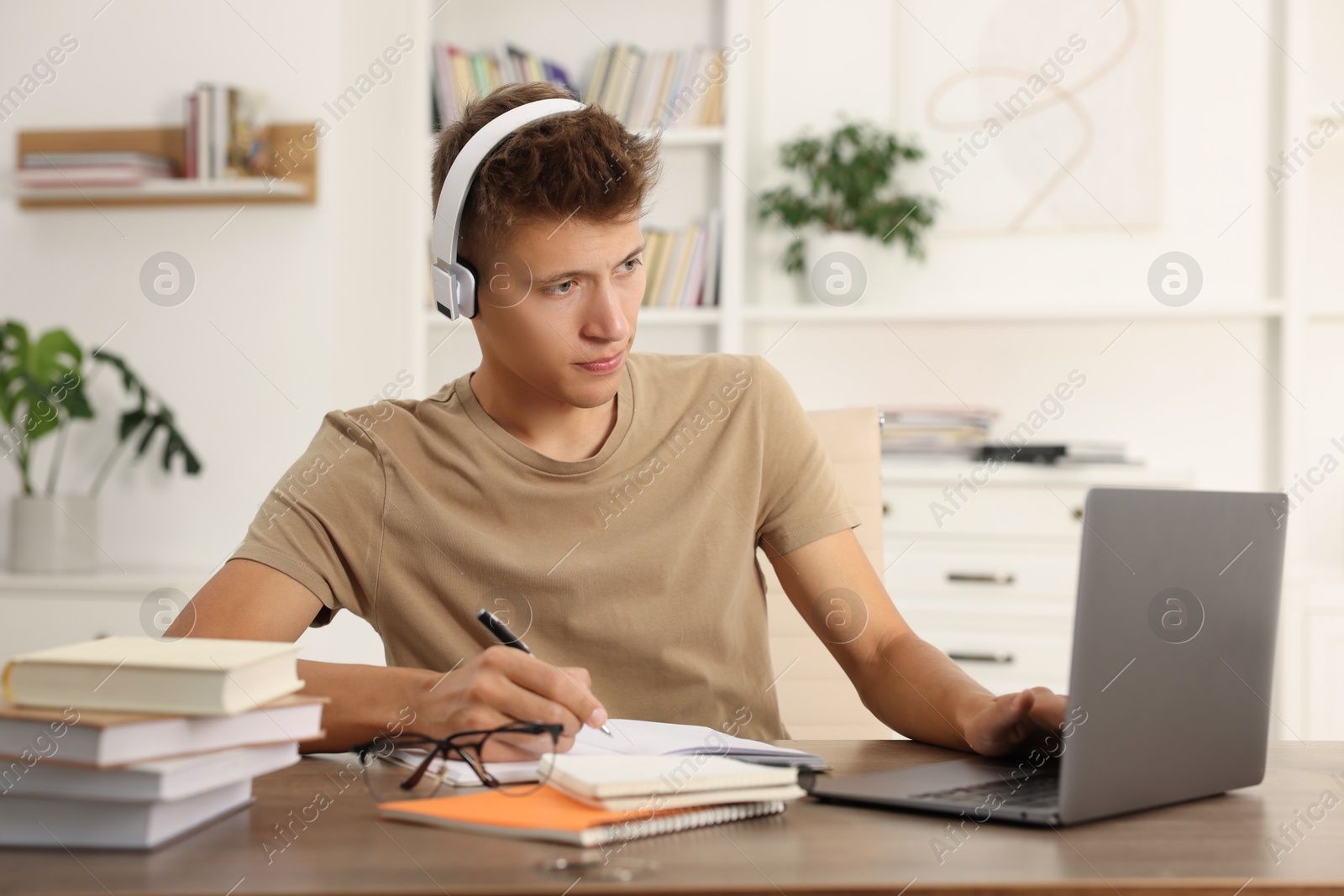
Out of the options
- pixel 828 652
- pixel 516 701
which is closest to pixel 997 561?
pixel 828 652

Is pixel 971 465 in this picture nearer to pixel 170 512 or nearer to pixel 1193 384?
pixel 1193 384

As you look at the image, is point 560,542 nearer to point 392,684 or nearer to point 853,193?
point 392,684

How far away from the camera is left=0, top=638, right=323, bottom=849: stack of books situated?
0.69 metres

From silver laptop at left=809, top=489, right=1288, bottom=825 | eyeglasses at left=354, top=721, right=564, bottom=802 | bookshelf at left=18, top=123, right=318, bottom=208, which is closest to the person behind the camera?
silver laptop at left=809, top=489, right=1288, bottom=825

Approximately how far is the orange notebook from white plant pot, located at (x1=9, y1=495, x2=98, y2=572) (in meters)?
2.47

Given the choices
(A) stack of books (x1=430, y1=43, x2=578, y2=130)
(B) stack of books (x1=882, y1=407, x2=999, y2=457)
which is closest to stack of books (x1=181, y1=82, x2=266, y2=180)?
(A) stack of books (x1=430, y1=43, x2=578, y2=130)

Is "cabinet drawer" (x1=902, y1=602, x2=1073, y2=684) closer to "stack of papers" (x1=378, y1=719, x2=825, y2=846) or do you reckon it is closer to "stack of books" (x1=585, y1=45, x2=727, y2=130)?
"stack of books" (x1=585, y1=45, x2=727, y2=130)

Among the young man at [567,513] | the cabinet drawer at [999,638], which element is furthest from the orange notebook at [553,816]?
the cabinet drawer at [999,638]

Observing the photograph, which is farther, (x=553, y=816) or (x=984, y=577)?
(x=984, y=577)

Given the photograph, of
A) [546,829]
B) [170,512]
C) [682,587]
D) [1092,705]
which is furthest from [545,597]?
[170,512]

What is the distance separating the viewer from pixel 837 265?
9.76 ft

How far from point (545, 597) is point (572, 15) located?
237 cm

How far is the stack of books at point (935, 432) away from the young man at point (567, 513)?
1.38 m

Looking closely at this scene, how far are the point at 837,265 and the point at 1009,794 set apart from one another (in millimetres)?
2267
